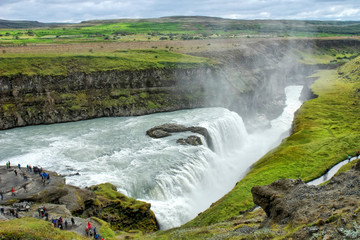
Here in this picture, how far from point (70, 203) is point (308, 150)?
3693 cm

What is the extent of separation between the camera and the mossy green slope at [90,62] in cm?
6838

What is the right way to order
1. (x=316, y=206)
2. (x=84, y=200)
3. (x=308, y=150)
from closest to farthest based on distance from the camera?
(x=316, y=206) → (x=84, y=200) → (x=308, y=150)

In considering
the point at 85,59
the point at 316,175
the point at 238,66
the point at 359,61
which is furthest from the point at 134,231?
the point at 359,61

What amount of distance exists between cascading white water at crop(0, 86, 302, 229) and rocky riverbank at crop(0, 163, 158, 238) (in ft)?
10.1

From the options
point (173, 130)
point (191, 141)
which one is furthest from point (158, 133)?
Result: point (191, 141)

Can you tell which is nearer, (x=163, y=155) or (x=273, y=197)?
(x=273, y=197)

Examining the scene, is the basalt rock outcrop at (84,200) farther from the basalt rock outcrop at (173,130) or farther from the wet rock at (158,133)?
the basalt rock outcrop at (173,130)

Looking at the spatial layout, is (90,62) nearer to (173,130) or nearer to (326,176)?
(173,130)

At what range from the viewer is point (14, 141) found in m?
53.2

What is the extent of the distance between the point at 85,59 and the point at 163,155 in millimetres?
41494

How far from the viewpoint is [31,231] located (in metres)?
22.5

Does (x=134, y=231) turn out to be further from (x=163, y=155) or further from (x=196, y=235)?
(x=163, y=155)

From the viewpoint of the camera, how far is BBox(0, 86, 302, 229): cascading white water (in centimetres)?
4044

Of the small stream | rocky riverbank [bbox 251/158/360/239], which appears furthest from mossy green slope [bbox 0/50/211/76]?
rocky riverbank [bbox 251/158/360/239]
